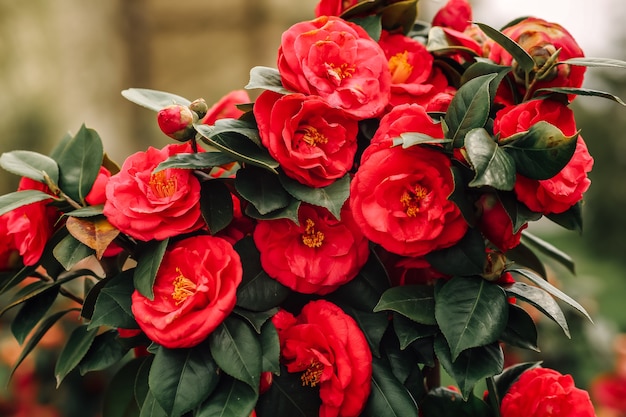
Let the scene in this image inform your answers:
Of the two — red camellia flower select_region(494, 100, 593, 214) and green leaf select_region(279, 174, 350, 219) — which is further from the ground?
red camellia flower select_region(494, 100, 593, 214)

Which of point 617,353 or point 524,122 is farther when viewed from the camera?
point 617,353

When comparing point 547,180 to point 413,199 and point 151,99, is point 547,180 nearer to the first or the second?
point 413,199

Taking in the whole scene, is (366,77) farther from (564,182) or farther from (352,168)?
(564,182)

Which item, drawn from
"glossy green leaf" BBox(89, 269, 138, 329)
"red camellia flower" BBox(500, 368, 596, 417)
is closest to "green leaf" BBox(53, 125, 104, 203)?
"glossy green leaf" BBox(89, 269, 138, 329)

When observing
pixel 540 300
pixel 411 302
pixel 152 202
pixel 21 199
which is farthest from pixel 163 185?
pixel 540 300

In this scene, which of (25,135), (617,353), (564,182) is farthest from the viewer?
(25,135)

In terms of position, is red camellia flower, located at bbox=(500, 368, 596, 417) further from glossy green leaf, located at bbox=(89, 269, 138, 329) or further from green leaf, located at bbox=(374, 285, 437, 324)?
glossy green leaf, located at bbox=(89, 269, 138, 329)

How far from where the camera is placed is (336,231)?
0.58 m

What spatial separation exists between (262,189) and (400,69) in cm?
19

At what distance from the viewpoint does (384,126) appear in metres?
0.56

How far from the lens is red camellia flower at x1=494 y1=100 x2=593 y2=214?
0.55 meters

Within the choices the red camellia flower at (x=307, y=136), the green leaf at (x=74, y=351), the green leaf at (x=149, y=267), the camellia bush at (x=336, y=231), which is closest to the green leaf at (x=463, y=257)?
the camellia bush at (x=336, y=231)

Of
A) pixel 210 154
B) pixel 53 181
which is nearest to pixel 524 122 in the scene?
pixel 210 154

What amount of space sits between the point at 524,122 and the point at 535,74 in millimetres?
63
